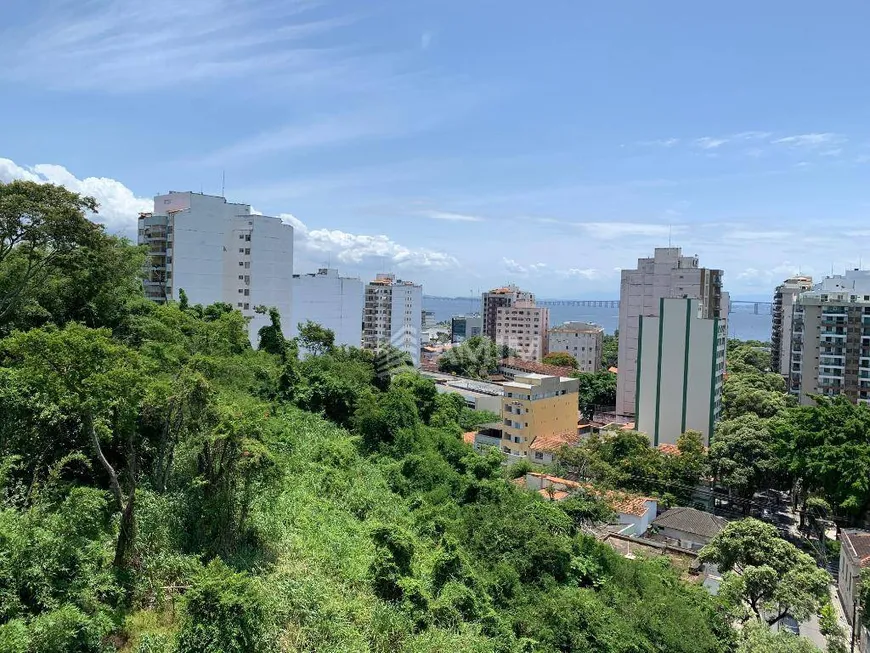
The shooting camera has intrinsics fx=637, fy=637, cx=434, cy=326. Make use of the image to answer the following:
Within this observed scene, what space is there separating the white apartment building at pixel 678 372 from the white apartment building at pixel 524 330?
151 feet

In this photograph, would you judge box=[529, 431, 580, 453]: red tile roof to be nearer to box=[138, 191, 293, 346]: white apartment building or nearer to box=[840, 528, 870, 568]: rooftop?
box=[840, 528, 870, 568]: rooftop

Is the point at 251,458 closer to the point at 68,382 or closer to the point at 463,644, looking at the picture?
the point at 68,382

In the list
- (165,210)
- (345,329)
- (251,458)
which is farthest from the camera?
(345,329)

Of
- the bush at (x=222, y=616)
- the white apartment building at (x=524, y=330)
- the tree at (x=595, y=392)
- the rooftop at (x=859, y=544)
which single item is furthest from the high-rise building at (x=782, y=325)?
the bush at (x=222, y=616)

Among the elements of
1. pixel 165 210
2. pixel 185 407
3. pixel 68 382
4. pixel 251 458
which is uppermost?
pixel 165 210

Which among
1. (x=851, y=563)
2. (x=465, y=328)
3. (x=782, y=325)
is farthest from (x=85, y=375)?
(x=465, y=328)

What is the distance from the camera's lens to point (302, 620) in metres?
8.44

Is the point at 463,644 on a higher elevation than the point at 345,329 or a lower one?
lower

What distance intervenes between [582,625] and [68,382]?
9748mm

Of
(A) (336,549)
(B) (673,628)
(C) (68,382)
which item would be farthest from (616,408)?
(C) (68,382)

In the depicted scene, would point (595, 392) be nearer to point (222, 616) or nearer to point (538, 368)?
point (538, 368)

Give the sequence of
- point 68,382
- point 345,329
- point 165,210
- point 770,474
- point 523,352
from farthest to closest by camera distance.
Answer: point 523,352 → point 345,329 → point 165,210 → point 770,474 → point 68,382

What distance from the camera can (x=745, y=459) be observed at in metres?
28.2

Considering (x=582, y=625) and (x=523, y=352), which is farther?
(x=523, y=352)
